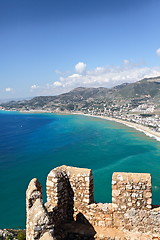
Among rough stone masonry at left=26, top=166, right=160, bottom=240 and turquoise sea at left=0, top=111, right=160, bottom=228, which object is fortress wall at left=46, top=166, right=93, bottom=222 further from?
turquoise sea at left=0, top=111, right=160, bottom=228

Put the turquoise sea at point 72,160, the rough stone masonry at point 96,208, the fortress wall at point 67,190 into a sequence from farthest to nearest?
the turquoise sea at point 72,160 < the fortress wall at point 67,190 < the rough stone masonry at point 96,208

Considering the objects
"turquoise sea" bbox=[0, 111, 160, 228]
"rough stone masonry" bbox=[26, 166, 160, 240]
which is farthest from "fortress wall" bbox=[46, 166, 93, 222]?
"turquoise sea" bbox=[0, 111, 160, 228]

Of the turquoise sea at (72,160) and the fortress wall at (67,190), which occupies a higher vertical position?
the fortress wall at (67,190)

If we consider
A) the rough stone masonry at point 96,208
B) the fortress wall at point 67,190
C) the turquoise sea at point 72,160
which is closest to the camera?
the rough stone masonry at point 96,208

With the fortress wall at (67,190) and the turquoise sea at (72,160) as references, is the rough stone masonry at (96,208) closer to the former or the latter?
the fortress wall at (67,190)

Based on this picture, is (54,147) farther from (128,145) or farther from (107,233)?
(107,233)

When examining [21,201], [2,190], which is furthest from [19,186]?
[21,201]

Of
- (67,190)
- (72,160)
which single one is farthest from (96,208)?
(72,160)

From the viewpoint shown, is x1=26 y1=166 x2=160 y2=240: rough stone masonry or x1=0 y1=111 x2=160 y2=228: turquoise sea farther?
x1=0 y1=111 x2=160 y2=228: turquoise sea

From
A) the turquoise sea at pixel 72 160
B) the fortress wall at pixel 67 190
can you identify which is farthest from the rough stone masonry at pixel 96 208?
the turquoise sea at pixel 72 160
